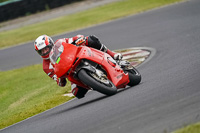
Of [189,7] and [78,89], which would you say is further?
[189,7]

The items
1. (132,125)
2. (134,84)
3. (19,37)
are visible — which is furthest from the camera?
(19,37)

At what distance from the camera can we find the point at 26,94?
1191 centimetres

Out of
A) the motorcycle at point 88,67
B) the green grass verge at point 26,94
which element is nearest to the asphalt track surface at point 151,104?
the motorcycle at point 88,67

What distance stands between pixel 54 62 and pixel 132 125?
2.66m

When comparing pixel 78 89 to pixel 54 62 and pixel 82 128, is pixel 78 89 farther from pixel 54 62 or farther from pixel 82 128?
pixel 82 128

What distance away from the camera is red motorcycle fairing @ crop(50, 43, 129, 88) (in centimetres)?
767

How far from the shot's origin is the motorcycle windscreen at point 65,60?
7.66 m

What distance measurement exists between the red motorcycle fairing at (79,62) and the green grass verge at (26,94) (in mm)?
Answer: 1721

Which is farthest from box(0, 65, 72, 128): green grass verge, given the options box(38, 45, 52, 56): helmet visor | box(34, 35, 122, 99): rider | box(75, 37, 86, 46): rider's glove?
box(75, 37, 86, 46): rider's glove

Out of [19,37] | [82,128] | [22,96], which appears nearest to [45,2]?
[19,37]

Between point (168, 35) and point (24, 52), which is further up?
point (168, 35)

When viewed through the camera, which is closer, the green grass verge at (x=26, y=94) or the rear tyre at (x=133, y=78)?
the rear tyre at (x=133, y=78)

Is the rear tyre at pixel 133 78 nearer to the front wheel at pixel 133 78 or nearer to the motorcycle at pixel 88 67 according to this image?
the front wheel at pixel 133 78

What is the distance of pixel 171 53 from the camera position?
11359 millimetres
